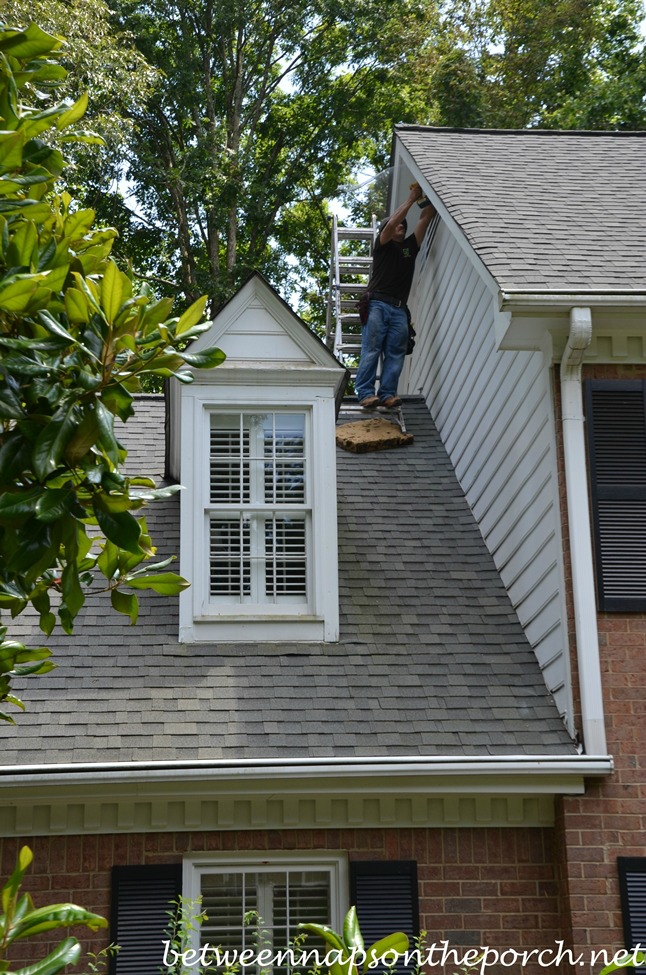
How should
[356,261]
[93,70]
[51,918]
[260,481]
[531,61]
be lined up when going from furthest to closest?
1. [531,61]
2. [93,70]
3. [356,261]
4. [260,481]
5. [51,918]

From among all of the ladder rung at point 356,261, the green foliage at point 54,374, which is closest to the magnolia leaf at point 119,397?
the green foliage at point 54,374

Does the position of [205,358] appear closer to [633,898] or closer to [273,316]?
[633,898]

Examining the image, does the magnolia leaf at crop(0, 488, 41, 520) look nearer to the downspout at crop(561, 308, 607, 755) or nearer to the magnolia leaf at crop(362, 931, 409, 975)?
the magnolia leaf at crop(362, 931, 409, 975)

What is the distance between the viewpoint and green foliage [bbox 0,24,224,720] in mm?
3746

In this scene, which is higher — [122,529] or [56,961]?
[122,529]

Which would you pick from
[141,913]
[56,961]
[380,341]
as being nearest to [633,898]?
[141,913]

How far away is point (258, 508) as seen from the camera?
8156mm

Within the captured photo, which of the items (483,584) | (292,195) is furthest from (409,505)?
(292,195)

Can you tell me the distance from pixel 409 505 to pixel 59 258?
5.82 metres

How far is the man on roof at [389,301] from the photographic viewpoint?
11.6 m

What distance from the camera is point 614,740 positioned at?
22.8 feet

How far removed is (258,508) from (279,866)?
2.41m

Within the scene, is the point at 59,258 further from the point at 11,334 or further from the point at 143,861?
the point at 143,861

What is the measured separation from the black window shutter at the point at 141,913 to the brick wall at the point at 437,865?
0.23ft
